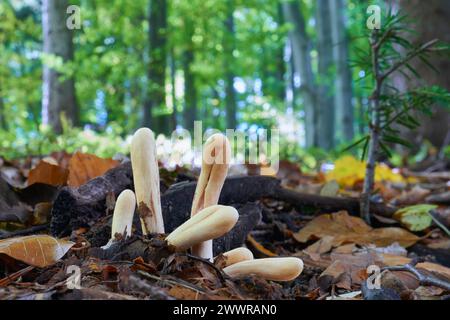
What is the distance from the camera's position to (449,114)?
5520 mm

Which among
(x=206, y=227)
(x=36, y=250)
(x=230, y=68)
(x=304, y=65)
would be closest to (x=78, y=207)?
(x=36, y=250)

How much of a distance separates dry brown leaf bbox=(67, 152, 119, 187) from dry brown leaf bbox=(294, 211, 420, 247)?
0.83 m

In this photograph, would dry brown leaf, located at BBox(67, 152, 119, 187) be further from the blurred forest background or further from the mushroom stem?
the blurred forest background

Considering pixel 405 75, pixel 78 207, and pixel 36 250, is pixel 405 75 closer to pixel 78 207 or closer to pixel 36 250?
pixel 78 207

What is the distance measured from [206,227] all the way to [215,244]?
0.46 metres

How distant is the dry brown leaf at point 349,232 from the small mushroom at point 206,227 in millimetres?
963

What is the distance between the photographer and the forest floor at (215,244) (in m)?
1.13

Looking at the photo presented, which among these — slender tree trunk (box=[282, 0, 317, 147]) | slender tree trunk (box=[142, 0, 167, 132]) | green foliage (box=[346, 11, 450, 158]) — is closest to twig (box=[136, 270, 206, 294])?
green foliage (box=[346, 11, 450, 158])

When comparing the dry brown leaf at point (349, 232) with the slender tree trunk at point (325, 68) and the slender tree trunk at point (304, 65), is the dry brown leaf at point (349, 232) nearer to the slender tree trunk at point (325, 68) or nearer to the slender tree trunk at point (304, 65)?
the slender tree trunk at point (325, 68)

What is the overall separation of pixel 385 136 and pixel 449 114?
12.2 feet

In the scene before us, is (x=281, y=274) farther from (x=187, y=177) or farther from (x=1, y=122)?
(x=1, y=122)

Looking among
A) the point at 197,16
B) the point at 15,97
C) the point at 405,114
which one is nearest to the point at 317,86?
the point at 197,16

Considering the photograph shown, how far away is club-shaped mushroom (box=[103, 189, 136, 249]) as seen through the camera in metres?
1.28

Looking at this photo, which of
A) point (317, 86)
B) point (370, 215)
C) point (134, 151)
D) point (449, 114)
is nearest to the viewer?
point (134, 151)
